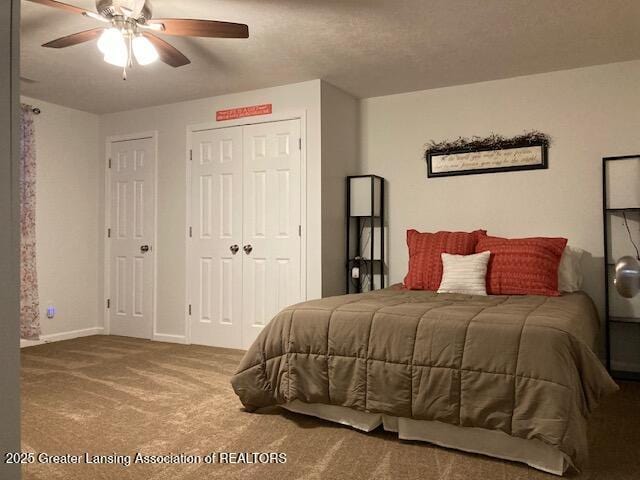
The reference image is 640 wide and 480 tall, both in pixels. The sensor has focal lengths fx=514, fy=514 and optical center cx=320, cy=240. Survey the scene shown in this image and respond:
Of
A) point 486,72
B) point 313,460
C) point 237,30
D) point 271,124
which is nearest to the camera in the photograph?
point 313,460

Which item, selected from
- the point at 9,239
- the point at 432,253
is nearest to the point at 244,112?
the point at 432,253

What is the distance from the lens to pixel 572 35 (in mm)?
3455

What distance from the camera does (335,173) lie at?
462 centimetres

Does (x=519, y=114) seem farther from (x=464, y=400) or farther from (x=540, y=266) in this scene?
(x=464, y=400)

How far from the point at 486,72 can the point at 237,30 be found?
2337 millimetres

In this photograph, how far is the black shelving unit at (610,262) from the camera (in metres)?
3.77

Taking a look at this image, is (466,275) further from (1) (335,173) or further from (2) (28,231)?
(2) (28,231)

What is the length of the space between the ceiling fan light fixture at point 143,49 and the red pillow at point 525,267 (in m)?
2.64

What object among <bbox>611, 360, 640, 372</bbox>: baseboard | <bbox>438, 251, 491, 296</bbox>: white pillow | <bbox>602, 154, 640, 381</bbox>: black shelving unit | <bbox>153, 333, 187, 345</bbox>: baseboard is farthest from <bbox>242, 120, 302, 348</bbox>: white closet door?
<bbox>611, 360, 640, 372</bbox>: baseboard

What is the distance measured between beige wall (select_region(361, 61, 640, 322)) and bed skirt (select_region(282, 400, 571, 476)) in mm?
2249

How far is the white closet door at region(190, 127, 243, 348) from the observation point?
484cm

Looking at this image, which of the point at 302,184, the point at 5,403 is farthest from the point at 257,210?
the point at 5,403

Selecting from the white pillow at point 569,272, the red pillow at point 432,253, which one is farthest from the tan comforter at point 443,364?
the red pillow at point 432,253

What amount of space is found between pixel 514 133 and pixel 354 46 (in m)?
1.63
